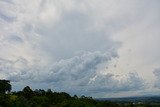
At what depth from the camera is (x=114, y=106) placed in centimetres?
19600

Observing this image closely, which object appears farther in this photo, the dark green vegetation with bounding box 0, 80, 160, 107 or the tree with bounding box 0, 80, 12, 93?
the tree with bounding box 0, 80, 12, 93

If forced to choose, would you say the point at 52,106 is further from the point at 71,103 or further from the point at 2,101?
the point at 2,101

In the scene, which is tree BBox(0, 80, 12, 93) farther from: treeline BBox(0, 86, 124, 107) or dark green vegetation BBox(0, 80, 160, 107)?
treeline BBox(0, 86, 124, 107)

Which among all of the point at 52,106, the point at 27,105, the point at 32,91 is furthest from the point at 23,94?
the point at 27,105

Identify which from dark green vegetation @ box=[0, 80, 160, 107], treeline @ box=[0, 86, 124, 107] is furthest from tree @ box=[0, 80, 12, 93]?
treeline @ box=[0, 86, 124, 107]

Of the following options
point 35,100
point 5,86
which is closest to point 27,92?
point 5,86

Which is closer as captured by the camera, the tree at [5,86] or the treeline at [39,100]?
the treeline at [39,100]

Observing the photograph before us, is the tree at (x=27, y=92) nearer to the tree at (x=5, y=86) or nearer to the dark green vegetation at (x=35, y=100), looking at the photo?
the dark green vegetation at (x=35, y=100)

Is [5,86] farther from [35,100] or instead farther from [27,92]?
[35,100]

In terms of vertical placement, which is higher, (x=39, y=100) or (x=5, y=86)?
(x=5, y=86)

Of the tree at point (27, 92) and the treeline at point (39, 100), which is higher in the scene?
the tree at point (27, 92)

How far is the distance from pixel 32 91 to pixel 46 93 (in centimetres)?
788

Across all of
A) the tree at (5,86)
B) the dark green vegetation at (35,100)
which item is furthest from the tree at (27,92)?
the tree at (5,86)

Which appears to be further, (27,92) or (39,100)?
(27,92)
